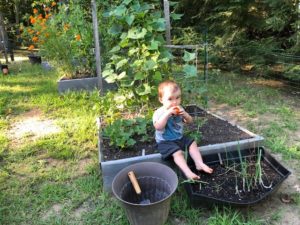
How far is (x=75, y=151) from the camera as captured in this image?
10.8ft

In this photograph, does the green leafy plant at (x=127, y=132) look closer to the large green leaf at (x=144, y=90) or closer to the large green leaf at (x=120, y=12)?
the large green leaf at (x=144, y=90)

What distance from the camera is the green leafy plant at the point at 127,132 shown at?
2.80 metres

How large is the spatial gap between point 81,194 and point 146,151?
2.10ft

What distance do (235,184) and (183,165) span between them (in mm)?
402

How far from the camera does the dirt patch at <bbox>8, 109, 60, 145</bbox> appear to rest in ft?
12.2

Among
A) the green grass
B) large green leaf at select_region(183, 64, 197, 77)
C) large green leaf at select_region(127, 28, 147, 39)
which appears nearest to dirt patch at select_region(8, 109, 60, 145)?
large green leaf at select_region(127, 28, 147, 39)

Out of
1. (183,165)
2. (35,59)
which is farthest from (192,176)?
(35,59)

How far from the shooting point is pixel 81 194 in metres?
2.59

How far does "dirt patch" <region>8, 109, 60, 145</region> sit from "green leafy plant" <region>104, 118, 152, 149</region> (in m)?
1.13

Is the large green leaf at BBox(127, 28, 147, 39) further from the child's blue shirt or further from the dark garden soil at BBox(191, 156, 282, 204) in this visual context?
the dark garden soil at BBox(191, 156, 282, 204)

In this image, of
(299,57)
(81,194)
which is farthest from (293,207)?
(299,57)

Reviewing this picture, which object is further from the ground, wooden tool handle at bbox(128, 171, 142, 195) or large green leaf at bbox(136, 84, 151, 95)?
large green leaf at bbox(136, 84, 151, 95)

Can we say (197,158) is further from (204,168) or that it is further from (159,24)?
(159,24)

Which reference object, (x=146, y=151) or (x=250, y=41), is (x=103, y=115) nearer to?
(x=146, y=151)
